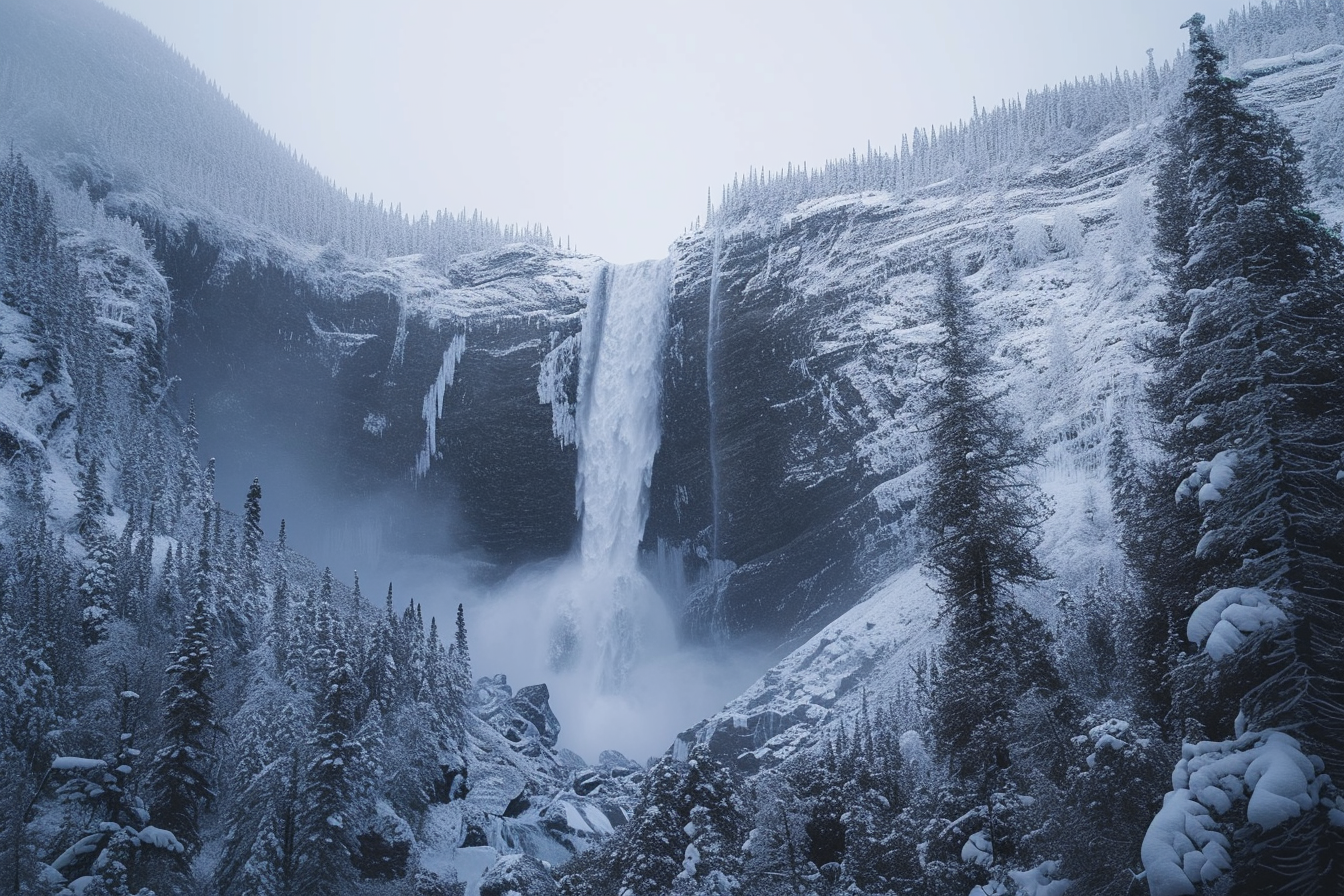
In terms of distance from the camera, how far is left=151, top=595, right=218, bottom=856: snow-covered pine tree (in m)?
26.8

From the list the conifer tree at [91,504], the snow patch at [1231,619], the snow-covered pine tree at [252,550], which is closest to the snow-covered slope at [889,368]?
the snow-covered pine tree at [252,550]

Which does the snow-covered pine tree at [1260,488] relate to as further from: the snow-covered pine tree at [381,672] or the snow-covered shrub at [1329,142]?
the snow-covered shrub at [1329,142]

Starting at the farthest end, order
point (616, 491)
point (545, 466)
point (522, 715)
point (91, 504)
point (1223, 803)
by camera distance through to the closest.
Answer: point (545, 466) → point (616, 491) → point (522, 715) → point (91, 504) → point (1223, 803)

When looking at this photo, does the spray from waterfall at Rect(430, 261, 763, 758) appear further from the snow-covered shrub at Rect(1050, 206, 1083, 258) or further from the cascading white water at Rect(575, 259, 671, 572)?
the snow-covered shrub at Rect(1050, 206, 1083, 258)

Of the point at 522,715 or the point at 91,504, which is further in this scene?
the point at 522,715

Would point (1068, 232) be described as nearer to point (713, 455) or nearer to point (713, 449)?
point (713, 449)

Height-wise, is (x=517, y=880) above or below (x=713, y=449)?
below

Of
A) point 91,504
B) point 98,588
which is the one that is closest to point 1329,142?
point 98,588

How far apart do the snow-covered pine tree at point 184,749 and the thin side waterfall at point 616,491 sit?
70.5 metres

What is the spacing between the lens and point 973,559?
1658cm

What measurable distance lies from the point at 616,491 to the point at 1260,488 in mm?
92607

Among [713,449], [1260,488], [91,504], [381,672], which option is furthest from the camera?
[713,449]

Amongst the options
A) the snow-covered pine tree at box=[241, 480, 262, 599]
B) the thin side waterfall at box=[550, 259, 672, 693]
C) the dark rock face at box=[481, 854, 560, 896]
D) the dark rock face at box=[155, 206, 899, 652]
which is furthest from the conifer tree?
the thin side waterfall at box=[550, 259, 672, 693]

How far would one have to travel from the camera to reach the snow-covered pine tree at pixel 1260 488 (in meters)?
7.77
